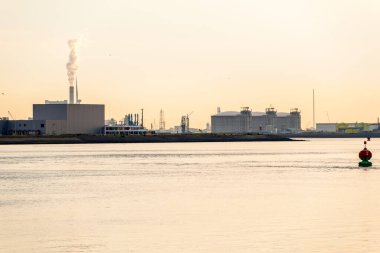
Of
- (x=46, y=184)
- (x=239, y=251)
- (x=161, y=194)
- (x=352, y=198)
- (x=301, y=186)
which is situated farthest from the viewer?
(x=46, y=184)

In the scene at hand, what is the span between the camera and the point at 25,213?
4500 cm

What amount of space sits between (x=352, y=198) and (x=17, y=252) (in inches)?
1041

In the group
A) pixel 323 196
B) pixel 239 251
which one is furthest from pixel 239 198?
pixel 239 251

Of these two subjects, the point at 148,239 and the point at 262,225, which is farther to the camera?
the point at 262,225

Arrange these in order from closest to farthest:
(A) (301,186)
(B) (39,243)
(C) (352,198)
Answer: (B) (39,243), (C) (352,198), (A) (301,186)

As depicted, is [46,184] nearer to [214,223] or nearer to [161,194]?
[161,194]

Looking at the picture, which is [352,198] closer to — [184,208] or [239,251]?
[184,208]

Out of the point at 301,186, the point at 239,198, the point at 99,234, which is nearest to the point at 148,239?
→ the point at 99,234

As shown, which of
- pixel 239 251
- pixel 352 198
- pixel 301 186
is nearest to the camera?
pixel 239 251

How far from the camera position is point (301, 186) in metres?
64.2

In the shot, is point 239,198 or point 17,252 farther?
point 239,198

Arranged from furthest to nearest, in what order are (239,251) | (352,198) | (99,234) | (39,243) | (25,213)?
1. (352,198)
2. (25,213)
3. (99,234)
4. (39,243)
5. (239,251)

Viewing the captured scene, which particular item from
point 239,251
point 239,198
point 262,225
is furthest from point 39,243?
point 239,198

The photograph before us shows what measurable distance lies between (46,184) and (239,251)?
39724mm
